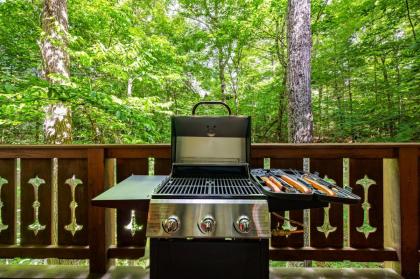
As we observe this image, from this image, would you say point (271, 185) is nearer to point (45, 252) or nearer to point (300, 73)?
point (45, 252)

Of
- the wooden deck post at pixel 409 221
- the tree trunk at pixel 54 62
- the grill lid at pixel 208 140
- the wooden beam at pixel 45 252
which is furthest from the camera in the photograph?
the tree trunk at pixel 54 62

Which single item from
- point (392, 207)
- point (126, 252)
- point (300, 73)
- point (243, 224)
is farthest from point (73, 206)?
point (300, 73)

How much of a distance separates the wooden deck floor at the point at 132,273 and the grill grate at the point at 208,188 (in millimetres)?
961

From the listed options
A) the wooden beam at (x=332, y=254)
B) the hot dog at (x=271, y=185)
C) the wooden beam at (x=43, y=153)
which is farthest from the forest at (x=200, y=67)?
the wooden beam at (x=332, y=254)

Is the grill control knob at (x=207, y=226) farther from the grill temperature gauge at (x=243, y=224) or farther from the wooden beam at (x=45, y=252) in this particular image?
the wooden beam at (x=45, y=252)

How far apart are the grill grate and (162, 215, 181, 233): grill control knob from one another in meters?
0.10

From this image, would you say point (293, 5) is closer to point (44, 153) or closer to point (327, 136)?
point (44, 153)

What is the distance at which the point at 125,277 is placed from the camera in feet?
6.63

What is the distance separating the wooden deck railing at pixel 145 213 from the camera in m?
2.03

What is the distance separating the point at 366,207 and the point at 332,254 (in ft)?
1.44

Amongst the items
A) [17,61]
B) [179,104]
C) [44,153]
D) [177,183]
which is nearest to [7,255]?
[44,153]

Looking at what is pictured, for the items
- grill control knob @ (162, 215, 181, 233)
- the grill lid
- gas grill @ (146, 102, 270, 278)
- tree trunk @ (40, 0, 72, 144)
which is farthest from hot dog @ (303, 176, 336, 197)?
tree trunk @ (40, 0, 72, 144)

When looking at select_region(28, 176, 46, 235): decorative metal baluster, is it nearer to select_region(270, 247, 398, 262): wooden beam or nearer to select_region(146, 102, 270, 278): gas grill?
select_region(146, 102, 270, 278): gas grill

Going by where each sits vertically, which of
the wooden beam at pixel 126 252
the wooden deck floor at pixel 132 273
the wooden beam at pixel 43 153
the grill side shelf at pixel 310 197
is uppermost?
the wooden beam at pixel 43 153
